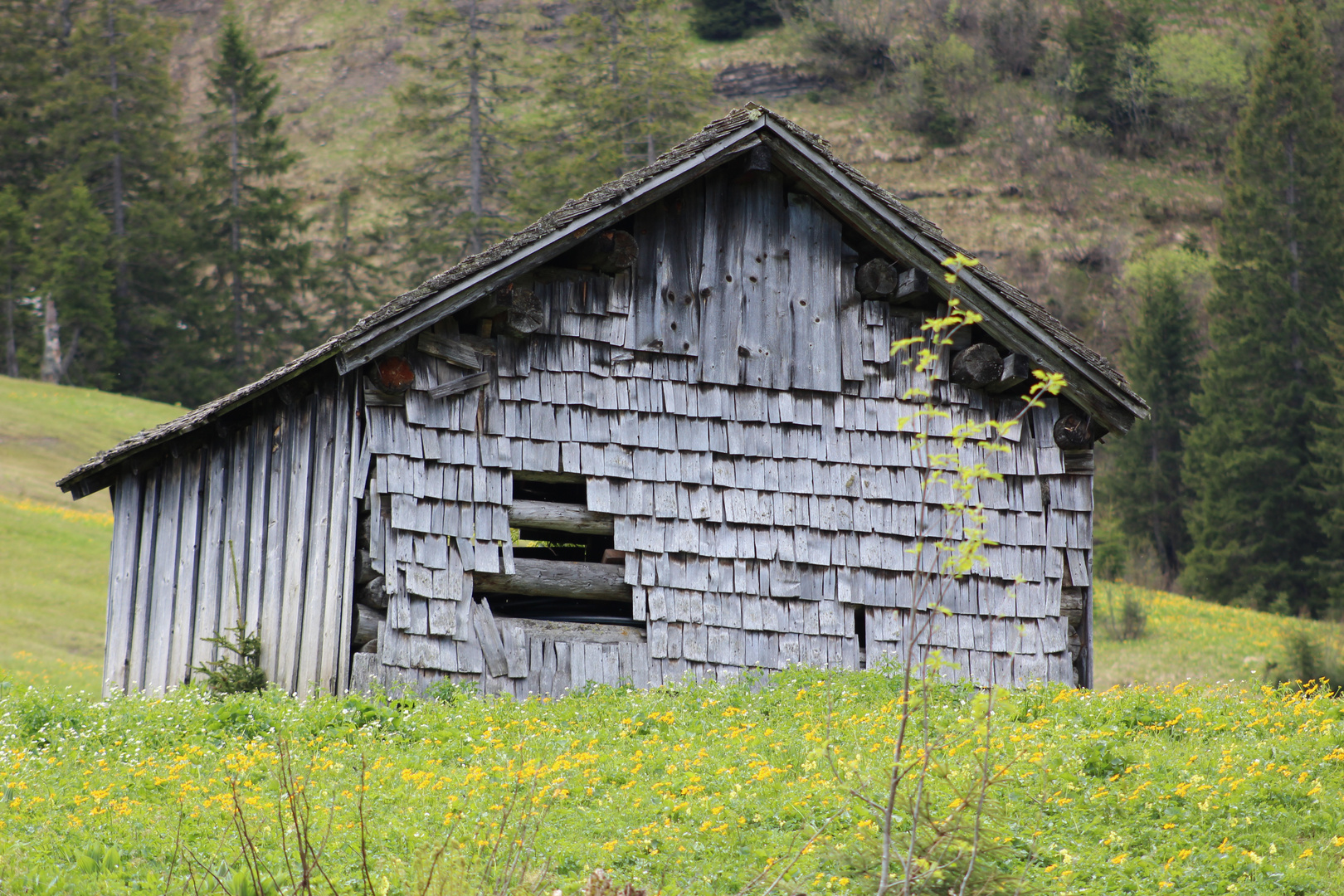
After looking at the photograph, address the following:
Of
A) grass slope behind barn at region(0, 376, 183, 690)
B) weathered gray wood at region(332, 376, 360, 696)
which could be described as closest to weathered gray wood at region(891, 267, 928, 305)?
weathered gray wood at region(332, 376, 360, 696)

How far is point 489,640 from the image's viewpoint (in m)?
10.3

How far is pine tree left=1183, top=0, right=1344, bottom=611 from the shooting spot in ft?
142

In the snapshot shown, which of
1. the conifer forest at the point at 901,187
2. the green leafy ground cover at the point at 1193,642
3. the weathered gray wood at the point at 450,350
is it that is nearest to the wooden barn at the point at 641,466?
the weathered gray wood at the point at 450,350

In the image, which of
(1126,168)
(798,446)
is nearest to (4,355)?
(798,446)

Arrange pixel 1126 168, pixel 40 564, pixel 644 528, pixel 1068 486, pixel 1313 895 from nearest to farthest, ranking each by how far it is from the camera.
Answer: pixel 1313 895
pixel 644 528
pixel 1068 486
pixel 40 564
pixel 1126 168

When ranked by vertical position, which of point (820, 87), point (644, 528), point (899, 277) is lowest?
point (644, 528)

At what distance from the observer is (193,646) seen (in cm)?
1138

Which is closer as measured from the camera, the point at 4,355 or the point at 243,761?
the point at 243,761

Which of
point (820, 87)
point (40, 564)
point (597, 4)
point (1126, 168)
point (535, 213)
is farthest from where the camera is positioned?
point (820, 87)

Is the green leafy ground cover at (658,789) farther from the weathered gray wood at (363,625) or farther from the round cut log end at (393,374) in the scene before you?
the round cut log end at (393,374)

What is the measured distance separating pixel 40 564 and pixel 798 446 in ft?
64.7

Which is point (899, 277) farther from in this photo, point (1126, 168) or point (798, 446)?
point (1126, 168)

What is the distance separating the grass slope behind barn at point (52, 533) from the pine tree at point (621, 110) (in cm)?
1765

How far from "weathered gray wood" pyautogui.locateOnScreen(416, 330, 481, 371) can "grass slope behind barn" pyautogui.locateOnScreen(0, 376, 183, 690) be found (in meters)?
6.39
